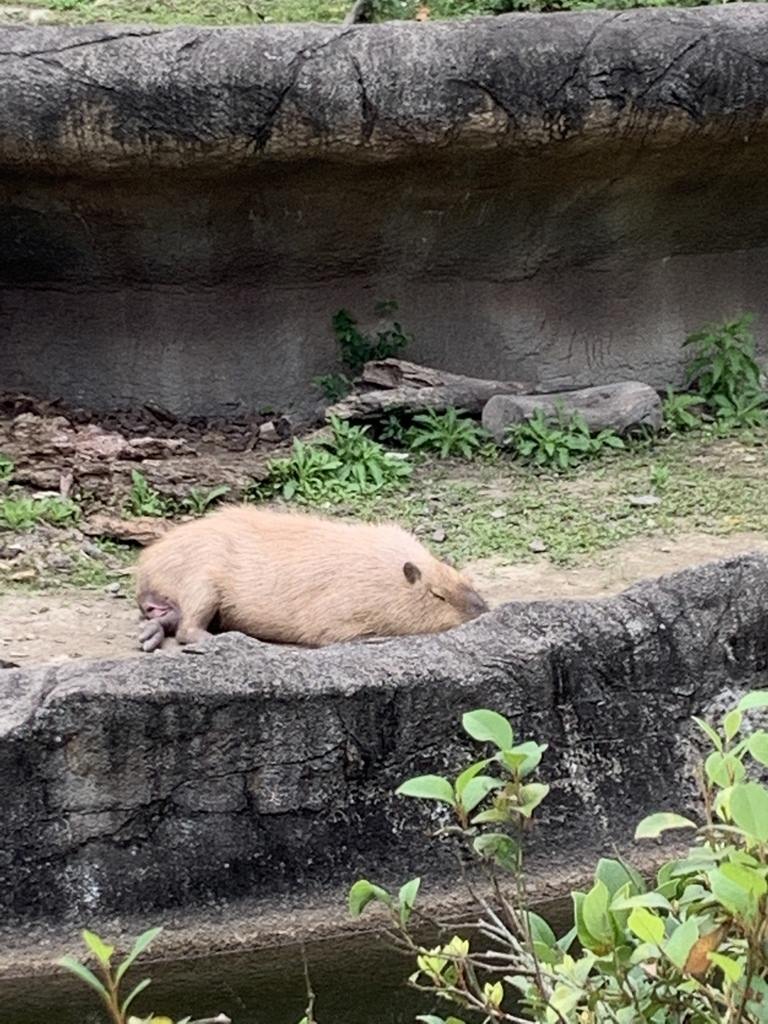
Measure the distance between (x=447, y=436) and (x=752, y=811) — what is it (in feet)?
19.3

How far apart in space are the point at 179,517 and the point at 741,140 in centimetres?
321

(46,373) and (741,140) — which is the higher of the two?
(741,140)

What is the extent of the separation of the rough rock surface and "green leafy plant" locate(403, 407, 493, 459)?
10.7 ft

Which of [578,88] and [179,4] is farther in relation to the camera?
[179,4]

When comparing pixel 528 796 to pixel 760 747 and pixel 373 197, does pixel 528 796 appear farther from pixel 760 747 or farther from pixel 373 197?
pixel 373 197

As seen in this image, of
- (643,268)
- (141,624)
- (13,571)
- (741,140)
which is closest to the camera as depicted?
(141,624)

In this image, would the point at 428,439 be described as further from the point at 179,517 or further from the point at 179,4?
the point at 179,4

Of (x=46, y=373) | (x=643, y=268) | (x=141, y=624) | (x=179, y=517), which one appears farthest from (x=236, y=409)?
(x=141, y=624)

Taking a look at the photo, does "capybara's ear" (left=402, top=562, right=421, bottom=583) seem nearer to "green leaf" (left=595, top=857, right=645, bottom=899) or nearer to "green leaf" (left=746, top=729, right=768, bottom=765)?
"green leaf" (left=595, top=857, right=645, bottom=899)

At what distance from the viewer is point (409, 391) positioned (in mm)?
7348

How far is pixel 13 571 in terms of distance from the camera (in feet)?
18.4

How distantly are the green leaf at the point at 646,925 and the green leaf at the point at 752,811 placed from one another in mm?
111

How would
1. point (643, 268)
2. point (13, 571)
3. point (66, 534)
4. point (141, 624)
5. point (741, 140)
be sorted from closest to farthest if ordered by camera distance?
point (141, 624) → point (13, 571) → point (66, 534) → point (741, 140) → point (643, 268)

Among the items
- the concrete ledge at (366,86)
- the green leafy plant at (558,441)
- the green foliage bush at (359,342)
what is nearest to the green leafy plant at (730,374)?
the green leafy plant at (558,441)
